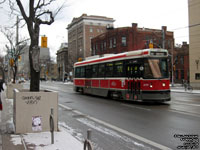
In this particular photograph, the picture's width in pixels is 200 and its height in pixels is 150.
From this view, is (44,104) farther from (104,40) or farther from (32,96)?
(104,40)

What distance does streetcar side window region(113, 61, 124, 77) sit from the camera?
607 inches

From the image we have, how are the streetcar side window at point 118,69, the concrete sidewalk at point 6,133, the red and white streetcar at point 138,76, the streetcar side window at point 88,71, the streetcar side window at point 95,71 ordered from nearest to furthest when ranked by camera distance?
1. the concrete sidewalk at point 6,133
2. the red and white streetcar at point 138,76
3. the streetcar side window at point 118,69
4. the streetcar side window at point 95,71
5. the streetcar side window at point 88,71

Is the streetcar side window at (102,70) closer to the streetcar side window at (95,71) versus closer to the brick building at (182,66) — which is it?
the streetcar side window at (95,71)

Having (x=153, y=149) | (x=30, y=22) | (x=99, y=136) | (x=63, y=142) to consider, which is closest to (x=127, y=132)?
(x=99, y=136)

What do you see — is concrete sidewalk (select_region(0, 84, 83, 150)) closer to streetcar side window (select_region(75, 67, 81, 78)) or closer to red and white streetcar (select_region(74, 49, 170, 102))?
red and white streetcar (select_region(74, 49, 170, 102))

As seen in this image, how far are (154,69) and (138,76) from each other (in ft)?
3.44

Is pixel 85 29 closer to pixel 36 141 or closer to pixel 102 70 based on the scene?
pixel 102 70

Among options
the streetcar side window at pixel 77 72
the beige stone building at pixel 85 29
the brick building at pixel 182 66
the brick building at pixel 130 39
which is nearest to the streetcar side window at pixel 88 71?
the streetcar side window at pixel 77 72

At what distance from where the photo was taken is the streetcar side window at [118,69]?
50.6 feet

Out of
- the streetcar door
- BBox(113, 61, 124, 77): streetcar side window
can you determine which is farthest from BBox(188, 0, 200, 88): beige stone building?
the streetcar door

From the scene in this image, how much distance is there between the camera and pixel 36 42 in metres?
8.23

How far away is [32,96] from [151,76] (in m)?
8.27

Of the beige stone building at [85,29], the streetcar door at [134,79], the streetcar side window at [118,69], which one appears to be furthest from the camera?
the beige stone building at [85,29]

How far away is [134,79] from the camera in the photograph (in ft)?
46.3
